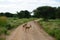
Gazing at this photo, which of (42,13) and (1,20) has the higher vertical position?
(1,20)

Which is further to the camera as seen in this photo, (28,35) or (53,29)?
(53,29)

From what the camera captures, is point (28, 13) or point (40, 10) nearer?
point (40, 10)

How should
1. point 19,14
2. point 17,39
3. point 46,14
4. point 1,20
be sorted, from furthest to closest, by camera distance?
point 19,14 < point 46,14 < point 1,20 < point 17,39

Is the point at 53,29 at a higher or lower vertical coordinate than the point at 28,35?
lower

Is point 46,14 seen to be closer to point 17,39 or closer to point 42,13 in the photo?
point 42,13

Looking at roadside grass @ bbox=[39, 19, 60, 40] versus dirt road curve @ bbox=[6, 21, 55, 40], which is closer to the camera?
dirt road curve @ bbox=[6, 21, 55, 40]

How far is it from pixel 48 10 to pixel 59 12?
512 cm

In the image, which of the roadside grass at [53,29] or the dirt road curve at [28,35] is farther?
the roadside grass at [53,29]

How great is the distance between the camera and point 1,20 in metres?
28.2

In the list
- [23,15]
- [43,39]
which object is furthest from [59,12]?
[43,39]

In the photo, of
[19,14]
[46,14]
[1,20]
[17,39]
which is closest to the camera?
[17,39]

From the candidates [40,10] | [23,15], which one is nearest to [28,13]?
[23,15]

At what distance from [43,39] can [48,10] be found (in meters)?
53.0

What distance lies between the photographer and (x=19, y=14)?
339 ft
